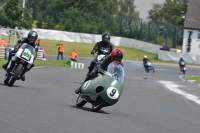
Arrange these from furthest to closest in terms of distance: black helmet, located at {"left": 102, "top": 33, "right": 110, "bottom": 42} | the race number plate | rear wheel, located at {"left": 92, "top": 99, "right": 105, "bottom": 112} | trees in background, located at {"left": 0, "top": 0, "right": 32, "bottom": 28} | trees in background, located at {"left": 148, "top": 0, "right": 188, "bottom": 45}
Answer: trees in background, located at {"left": 148, "top": 0, "right": 188, "bottom": 45} < trees in background, located at {"left": 0, "top": 0, "right": 32, "bottom": 28} < black helmet, located at {"left": 102, "top": 33, "right": 110, "bottom": 42} < the race number plate < rear wheel, located at {"left": 92, "top": 99, "right": 105, "bottom": 112}

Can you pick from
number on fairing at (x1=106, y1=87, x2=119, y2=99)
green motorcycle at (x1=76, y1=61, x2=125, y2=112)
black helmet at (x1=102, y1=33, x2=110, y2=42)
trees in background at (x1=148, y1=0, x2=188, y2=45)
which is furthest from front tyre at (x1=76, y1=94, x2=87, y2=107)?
trees in background at (x1=148, y1=0, x2=188, y2=45)

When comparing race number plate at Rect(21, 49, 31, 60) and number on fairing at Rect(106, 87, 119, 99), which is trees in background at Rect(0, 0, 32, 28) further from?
number on fairing at Rect(106, 87, 119, 99)

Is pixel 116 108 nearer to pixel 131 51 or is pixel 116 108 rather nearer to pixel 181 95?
pixel 181 95

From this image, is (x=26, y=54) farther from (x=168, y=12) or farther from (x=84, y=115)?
(x=168, y=12)

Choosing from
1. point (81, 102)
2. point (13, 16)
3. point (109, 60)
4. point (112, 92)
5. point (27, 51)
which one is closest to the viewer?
point (112, 92)

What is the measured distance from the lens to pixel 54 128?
8.61m

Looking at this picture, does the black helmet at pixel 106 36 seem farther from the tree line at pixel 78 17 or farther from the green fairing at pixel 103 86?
the tree line at pixel 78 17

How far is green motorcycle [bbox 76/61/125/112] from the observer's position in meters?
11.8

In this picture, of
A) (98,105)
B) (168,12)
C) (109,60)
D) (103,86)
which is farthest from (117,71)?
(168,12)

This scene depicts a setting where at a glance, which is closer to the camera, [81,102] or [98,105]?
[98,105]

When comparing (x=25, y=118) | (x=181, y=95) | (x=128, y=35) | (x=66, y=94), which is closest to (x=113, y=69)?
(x=25, y=118)

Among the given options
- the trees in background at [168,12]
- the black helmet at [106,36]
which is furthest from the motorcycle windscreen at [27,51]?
the trees in background at [168,12]

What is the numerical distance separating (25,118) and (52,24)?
66.8m

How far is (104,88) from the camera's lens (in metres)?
11.8
